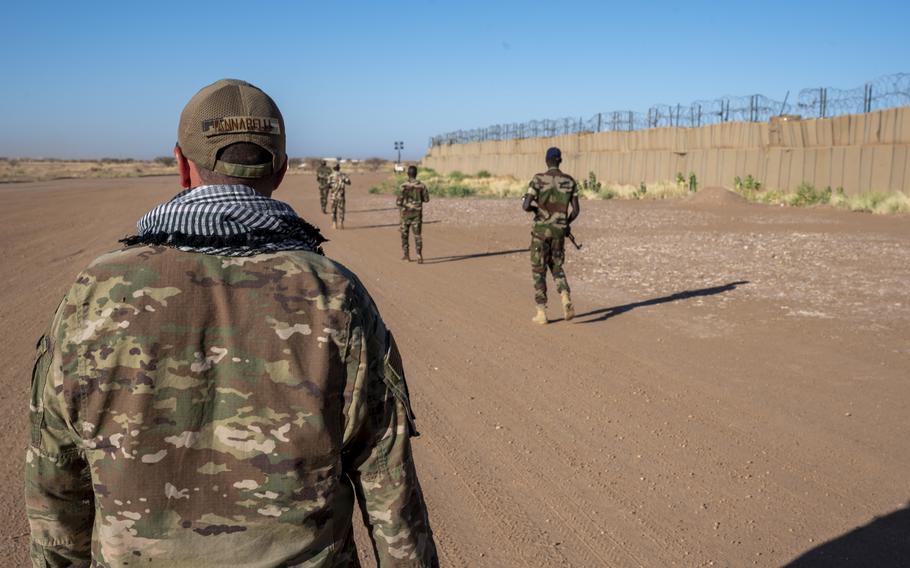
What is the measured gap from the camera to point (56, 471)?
1.71m

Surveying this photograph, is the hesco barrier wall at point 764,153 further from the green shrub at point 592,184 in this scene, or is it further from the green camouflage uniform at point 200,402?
the green camouflage uniform at point 200,402

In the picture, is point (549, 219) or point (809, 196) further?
point (809, 196)

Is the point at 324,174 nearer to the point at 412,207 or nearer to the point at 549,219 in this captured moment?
the point at 412,207

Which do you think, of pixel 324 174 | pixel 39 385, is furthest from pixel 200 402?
pixel 324 174

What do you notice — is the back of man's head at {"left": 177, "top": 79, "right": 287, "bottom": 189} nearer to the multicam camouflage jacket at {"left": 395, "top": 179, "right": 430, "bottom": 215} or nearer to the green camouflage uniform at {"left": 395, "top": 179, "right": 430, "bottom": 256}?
the green camouflage uniform at {"left": 395, "top": 179, "right": 430, "bottom": 256}

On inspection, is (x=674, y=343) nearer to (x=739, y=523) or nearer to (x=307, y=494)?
(x=739, y=523)

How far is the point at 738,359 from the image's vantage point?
305 inches

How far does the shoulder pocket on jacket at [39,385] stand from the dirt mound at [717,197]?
2702 centimetres

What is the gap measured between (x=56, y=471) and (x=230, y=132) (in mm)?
783

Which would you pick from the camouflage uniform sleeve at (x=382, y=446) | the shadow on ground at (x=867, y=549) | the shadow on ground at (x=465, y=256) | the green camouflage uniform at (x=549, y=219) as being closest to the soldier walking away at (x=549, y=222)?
the green camouflage uniform at (x=549, y=219)

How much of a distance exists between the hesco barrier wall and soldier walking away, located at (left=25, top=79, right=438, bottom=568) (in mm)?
24305

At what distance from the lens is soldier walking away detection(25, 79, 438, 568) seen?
5.33 feet

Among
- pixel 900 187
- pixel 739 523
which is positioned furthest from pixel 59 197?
pixel 739 523

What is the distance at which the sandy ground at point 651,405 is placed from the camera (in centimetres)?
426
